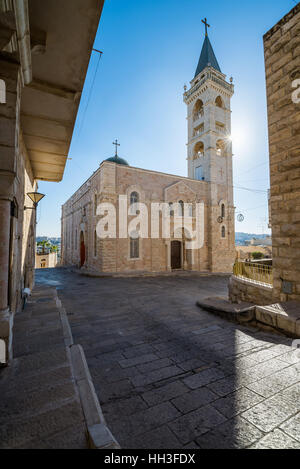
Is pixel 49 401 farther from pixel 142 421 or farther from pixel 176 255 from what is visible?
pixel 176 255

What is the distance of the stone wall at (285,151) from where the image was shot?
4.64 meters

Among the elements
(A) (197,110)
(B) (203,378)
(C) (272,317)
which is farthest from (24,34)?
(A) (197,110)

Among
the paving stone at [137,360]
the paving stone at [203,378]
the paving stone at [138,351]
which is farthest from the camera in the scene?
the paving stone at [138,351]

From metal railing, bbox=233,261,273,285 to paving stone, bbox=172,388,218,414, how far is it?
4005 mm

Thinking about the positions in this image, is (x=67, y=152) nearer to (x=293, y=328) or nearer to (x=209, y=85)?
(x=293, y=328)

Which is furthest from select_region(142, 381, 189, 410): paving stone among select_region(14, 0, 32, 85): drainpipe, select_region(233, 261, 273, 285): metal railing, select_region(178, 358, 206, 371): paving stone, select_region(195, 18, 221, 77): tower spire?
select_region(195, 18, 221, 77): tower spire

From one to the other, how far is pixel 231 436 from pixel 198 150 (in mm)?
23170

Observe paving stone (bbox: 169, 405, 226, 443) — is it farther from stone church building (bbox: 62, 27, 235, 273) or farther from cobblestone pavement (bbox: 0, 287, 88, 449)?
stone church building (bbox: 62, 27, 235, 273)

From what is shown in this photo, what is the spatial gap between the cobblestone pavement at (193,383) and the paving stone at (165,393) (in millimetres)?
12

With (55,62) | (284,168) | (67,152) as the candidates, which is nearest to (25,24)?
(55,62)

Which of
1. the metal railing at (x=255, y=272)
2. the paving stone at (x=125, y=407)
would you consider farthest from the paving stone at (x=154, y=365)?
the metal railing at (x=255, y=272)

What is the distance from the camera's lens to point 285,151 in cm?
491

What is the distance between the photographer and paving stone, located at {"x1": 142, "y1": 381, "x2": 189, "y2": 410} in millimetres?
2280

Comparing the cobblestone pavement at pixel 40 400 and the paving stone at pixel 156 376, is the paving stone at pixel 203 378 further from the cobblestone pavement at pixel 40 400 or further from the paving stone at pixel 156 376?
the cobblestone pavement at pixel 40 400
